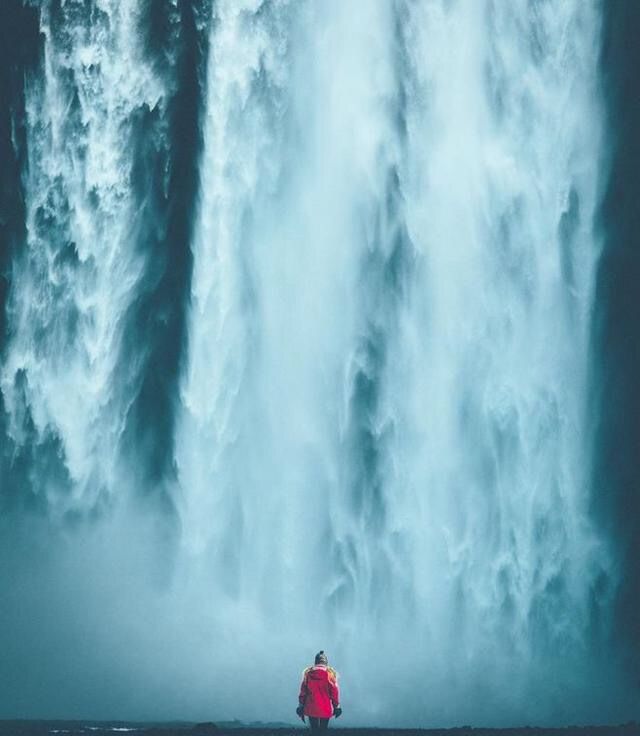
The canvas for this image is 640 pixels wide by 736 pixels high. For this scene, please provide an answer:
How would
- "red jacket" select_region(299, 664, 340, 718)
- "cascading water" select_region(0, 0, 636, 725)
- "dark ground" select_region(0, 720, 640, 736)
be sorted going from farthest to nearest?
"cascading water" select_region(0, 0, 636, 725), "dark ground" select_region(0, 720, 640, 736), "red jacket" select_region(299, 664, 340, 718)

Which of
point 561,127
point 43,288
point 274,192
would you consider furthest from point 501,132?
point 43,288

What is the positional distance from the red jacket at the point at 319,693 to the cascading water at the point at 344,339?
448 inches

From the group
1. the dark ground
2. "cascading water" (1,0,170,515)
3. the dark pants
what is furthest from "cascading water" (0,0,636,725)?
the dark pants

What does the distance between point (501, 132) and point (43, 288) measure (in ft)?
47.2

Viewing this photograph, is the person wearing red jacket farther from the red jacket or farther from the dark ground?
the dark ground

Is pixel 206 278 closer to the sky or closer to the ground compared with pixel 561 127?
closer to the ground

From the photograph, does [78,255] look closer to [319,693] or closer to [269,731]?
[269,731]

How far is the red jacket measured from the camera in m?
16.7

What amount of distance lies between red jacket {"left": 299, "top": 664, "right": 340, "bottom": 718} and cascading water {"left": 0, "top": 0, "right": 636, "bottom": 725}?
1137 centimetres

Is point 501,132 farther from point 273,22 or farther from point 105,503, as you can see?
point 105,503

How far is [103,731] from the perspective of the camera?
20812 mm

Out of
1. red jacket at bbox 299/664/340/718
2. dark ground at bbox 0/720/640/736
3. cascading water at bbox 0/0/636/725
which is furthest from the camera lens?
cascading water at bbox 0/0/636/725

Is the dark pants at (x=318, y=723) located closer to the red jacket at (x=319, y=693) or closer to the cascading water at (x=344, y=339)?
the red jacket at (x=319, y=693)

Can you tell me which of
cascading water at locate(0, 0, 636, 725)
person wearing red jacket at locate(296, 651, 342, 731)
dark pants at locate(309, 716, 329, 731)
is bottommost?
dark pants at locate(309, 716, 329, 731)
